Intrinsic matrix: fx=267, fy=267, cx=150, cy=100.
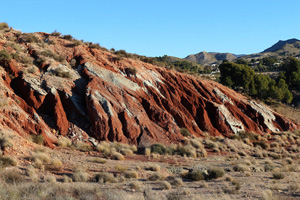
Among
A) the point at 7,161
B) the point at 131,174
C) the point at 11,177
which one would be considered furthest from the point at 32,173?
the point at 131,174

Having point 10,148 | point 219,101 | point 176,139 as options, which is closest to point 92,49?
point 176,139

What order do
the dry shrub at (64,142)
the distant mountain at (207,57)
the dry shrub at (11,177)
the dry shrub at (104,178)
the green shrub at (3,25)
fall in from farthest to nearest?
the distant mountain at (207,57) → the green shrub at (3,25) → the dry shrub at (64,142) → the dry shrub at (104,178) → the dry shrub at (11,177)

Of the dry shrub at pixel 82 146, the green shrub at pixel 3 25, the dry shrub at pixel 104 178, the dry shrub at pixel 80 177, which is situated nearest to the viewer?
the dry shrub at pixel 80 177

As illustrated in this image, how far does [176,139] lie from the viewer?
2281cm

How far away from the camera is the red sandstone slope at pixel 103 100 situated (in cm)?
1903

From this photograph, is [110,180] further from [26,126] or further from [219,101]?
[219,101]

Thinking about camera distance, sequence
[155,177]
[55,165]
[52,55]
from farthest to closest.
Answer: [52,55] → [155,177] → [55,165]

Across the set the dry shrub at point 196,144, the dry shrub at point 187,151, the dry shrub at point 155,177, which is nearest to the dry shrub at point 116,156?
the dry shrub at point 155,177

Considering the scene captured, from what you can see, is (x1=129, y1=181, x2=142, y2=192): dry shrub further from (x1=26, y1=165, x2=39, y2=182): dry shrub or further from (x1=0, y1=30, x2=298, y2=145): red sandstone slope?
(x1=0, y1=30, x2=298, y2=145): red sandstone slope

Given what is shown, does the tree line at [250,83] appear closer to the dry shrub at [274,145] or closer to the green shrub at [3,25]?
the dry shrub at [274,145]

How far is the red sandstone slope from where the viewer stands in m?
19.0

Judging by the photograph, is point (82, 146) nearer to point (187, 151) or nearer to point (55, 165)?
point (55, 165)

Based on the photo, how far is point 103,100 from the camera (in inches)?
847

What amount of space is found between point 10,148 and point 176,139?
44.2 ft
